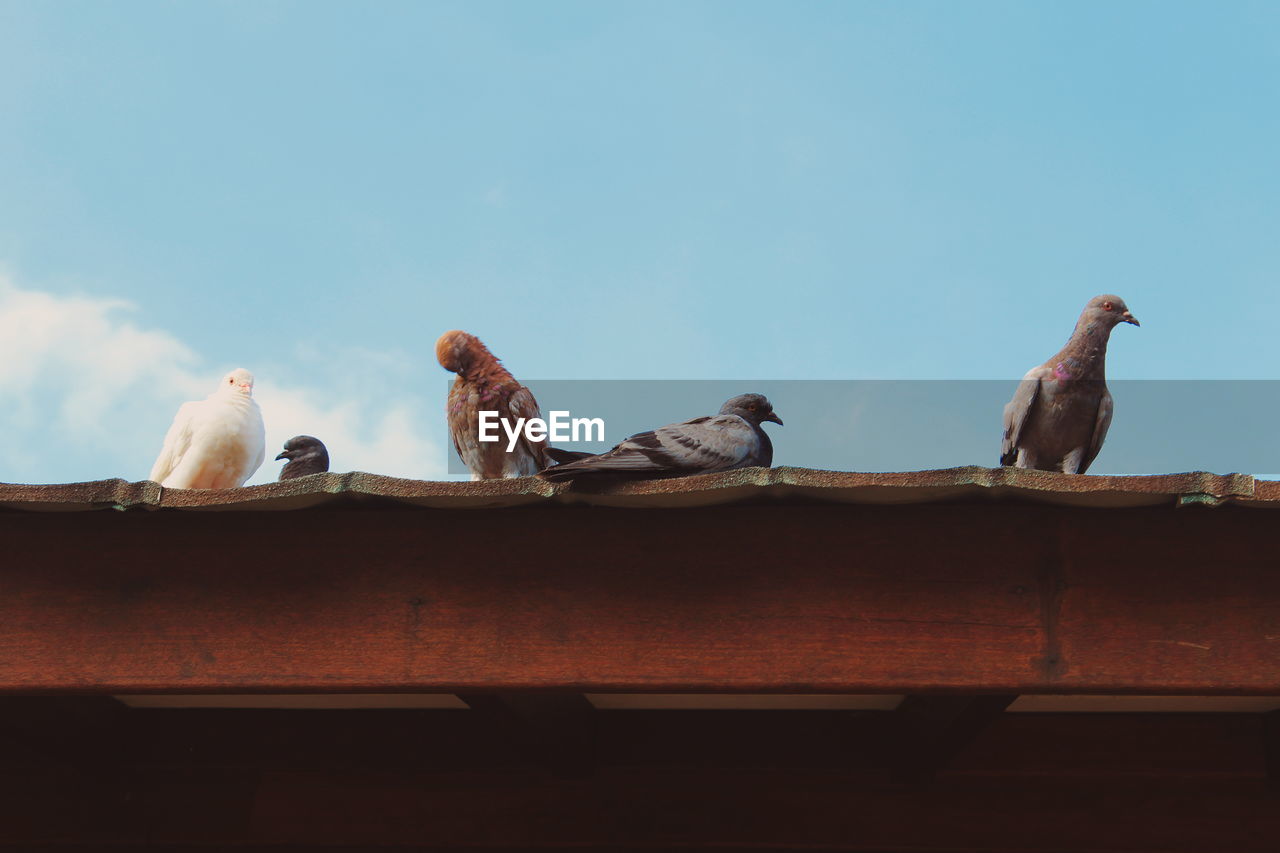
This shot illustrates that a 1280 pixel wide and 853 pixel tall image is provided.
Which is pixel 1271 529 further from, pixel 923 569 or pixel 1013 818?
pixel 1013 818

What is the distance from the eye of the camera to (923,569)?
233cm

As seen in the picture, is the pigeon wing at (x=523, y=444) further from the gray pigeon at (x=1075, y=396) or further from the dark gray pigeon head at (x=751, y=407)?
the gray pigeon at (x=1075, y=396)

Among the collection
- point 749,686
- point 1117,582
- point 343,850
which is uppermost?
point 1117,582

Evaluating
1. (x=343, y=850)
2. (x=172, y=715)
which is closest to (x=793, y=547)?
(x=343, y=850)

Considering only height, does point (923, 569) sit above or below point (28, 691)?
above

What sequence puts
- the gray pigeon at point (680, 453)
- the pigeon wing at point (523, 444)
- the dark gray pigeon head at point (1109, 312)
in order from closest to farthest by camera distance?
the gray pigeon at point (680, 453) < the dark gray pigeon head at point (1109, 312) < the pigeon wing at point (523, 444)

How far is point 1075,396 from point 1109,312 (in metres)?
0.37

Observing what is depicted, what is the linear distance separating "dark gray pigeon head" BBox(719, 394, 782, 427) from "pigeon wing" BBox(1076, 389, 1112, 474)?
1319 millimetres

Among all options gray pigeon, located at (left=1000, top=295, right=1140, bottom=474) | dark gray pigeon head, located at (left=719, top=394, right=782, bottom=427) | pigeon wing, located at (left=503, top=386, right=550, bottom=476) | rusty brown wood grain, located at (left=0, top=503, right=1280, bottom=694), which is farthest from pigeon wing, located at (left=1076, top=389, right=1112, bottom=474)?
rusty brown wood grain, located at (left=0, top=503, right=1280, bottom=694)

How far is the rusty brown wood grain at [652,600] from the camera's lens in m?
2.25

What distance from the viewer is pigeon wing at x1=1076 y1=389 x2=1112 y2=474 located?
4.91m

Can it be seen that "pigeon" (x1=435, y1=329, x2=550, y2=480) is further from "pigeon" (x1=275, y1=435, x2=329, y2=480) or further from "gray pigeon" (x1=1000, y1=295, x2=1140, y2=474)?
"gray pigeon" (x1=1000, y1=295, x2=1140, y2=474)

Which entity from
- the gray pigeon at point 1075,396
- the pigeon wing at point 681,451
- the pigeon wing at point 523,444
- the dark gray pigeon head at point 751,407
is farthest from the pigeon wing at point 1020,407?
the pigeon wing at point 523,444

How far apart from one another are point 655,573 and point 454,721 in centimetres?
122
